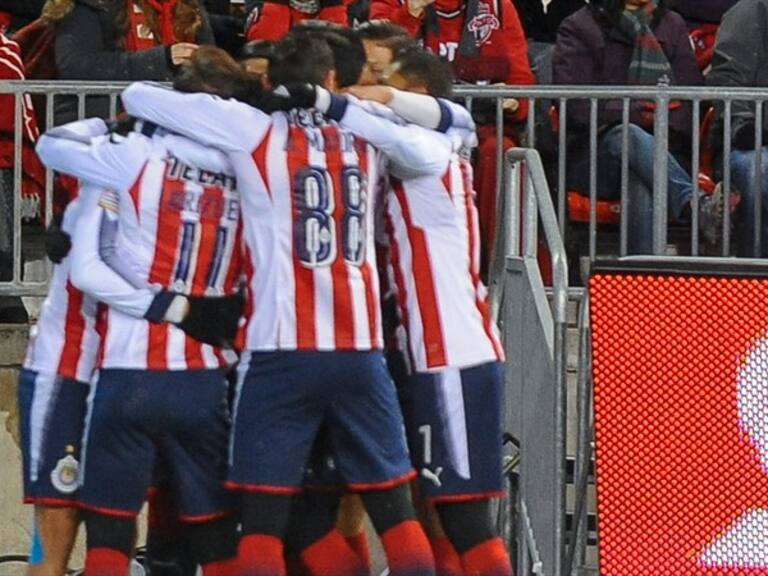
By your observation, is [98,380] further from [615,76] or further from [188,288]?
[615,76]

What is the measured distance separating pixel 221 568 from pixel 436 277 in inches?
50.2

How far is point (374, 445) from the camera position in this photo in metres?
7.80

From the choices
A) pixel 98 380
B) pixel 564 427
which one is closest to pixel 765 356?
pixel 564 427

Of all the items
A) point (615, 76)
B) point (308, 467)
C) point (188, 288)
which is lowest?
point (308, 467)

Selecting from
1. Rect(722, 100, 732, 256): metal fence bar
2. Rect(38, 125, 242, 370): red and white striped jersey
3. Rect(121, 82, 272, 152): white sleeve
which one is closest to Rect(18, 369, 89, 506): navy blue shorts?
Rect(38, 125, 242, 370): red and white striped jersey

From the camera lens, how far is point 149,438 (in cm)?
790

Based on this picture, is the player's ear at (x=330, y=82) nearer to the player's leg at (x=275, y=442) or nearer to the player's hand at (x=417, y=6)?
the player's leg at (x=275, y=442)

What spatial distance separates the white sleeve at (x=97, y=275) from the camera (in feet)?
25.8

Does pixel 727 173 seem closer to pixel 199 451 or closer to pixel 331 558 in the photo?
pixel 331 558

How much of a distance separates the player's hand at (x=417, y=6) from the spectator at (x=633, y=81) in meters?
0.64

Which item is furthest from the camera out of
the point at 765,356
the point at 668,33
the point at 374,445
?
the point at 668,33

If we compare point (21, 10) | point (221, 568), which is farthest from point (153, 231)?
point (21, 10)

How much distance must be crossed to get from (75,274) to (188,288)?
Answer: 0.40m

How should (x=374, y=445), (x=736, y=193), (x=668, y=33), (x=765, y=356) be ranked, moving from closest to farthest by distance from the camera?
(x=765, y=356), (x=374, y=445), (x=736, y=193), (x=668, y=33)
